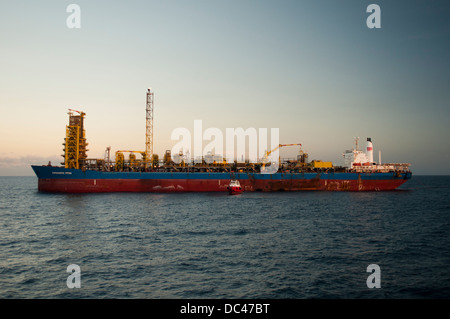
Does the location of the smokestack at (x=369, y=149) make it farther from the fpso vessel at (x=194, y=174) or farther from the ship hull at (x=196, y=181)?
the ship hull at (x=196, y=181)

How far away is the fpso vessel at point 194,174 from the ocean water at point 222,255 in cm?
2951

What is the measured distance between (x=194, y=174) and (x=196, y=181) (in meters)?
1.77

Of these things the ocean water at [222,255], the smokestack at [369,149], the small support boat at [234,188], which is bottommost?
the ocean water at [222,255]

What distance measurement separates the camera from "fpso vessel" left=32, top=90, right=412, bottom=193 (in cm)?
6688

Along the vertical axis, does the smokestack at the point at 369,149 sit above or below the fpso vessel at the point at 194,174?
above

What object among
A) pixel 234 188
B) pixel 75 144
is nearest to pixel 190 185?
pixel 234 188

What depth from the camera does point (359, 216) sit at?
3828cm

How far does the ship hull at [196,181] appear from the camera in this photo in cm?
6631

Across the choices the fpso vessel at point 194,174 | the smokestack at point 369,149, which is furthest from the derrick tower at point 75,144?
the smokestack at point 369,149

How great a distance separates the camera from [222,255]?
69.3 feet

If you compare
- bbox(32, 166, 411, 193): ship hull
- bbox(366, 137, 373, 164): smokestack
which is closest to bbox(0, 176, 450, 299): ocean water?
bbox(32, 166, 411, 193): ship hull
